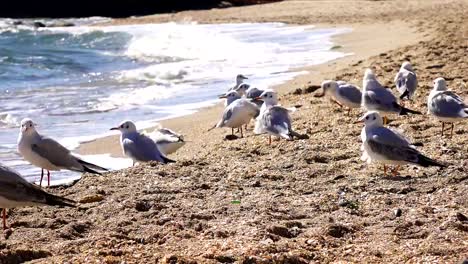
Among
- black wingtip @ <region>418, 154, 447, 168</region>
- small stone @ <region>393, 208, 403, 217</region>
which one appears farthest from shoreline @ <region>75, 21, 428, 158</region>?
small stone @ <region>393, 208, 403, 217</region>

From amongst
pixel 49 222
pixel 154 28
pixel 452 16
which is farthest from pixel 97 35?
pixel 49 222

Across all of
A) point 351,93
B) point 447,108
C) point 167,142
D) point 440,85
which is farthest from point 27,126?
point 440,85

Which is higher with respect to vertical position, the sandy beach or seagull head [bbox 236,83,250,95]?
the sandy beach

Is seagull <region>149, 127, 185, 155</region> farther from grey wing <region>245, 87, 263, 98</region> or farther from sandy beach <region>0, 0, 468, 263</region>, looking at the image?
grey wing <region>245, 87, 263, 98</region>

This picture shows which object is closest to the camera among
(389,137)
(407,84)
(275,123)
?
(389,137)

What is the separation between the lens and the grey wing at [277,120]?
30.3 feet

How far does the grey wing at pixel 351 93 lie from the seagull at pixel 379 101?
0.94 feet

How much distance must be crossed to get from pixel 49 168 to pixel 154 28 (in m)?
23.3

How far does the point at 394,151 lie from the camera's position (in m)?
7.41

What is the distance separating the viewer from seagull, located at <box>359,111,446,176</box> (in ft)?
23.9

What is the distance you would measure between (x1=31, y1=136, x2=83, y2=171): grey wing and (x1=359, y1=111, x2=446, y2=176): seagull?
2426 mm

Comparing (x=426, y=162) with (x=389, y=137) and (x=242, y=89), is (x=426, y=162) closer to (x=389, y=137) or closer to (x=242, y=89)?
(x=389, y=137)

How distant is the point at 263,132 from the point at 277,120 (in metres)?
0.26

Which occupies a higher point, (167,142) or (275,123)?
(275,123)
